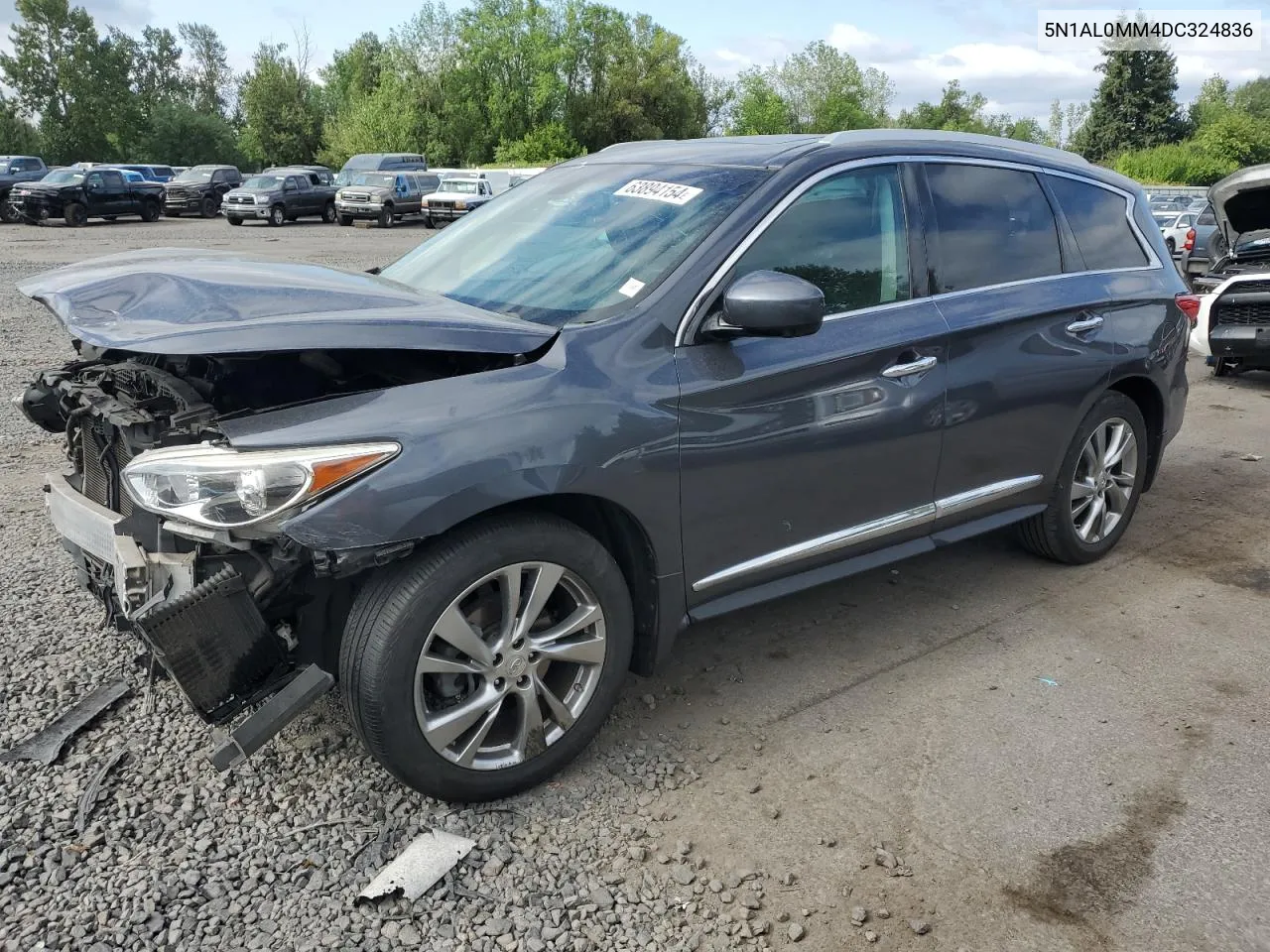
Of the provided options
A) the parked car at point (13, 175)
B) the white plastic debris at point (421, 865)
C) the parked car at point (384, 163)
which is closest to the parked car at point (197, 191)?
the parked car at point (13, 175)

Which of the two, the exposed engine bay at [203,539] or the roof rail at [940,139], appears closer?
the exposed engine bay at [203,539]

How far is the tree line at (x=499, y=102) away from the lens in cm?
5691

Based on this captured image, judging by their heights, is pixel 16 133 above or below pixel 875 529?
above

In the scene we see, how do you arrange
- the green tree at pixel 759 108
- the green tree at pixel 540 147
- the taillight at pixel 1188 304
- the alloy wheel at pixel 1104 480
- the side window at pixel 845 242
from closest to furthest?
1. the side window at pixel 845 242
2. the alloy wheel at pixel 1104 480
3. the taillight at pixel 1188 304
4. the green tree at pixel 540 147
5. the green tree at pixel 759 108

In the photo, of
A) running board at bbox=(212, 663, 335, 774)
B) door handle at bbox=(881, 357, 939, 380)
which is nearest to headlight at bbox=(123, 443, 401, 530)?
running board at bbox=(212, 663, 335, 774)

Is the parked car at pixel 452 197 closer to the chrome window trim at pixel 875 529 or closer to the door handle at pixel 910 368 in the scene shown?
the chrome window trim at pixel 875 529

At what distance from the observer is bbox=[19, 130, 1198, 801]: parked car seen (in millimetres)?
2559

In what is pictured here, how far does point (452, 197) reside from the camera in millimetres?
30469

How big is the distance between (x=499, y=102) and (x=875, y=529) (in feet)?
189

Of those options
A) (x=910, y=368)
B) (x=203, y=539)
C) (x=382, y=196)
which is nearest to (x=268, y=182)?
(x=382, y=196)

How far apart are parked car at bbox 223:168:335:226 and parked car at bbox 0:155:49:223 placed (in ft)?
19.3

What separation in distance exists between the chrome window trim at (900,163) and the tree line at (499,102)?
50104 millimetres

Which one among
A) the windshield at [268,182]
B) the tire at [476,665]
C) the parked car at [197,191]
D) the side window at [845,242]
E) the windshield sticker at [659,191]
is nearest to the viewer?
the tire at [476,665]

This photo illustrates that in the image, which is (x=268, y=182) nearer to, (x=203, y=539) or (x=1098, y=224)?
(x=1098, y=224)
